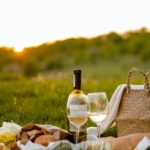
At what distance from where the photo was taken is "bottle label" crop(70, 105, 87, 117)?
4020 millimetres

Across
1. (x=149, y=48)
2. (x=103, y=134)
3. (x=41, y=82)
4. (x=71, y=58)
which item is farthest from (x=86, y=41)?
(x=103, y=134)

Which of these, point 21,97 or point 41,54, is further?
point 41,54

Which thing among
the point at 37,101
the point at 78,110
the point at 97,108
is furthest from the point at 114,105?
the point at 37,101

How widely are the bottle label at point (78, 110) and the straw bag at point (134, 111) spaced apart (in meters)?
0.73

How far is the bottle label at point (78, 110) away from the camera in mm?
4020

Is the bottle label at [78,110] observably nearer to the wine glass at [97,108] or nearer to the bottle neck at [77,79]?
the wine glass at [97,108]

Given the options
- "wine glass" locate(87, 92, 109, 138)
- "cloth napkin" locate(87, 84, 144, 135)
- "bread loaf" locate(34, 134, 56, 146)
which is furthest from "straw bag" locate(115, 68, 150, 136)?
"bread loaf" locate(34, 134, 56, 146)

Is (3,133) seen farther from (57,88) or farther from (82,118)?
(57,88)

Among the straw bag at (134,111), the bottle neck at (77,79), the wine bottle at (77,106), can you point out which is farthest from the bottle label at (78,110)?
the straw bag at (134,111)

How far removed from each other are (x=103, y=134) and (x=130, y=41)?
103ft

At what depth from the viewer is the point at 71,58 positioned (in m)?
38.8

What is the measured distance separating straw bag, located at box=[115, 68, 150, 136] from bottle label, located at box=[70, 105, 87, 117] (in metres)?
0.73

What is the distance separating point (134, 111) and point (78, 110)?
813 millimetres

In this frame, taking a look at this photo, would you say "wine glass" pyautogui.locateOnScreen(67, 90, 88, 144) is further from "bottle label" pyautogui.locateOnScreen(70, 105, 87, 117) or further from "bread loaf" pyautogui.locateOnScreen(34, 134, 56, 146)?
"bread loaf" pyautogui.locateOnScreen(34, 134, 56, 146)
